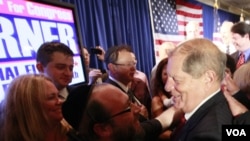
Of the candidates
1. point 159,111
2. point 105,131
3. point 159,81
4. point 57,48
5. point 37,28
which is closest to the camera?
point 105,131

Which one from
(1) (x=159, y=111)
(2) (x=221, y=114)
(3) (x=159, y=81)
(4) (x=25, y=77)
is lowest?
(1) (x=159, y=111)

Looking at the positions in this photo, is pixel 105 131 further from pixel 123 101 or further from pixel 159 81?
pixel 159 81

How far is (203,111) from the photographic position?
0.99 meters

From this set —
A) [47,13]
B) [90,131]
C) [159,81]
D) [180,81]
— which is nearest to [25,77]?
[90,131]

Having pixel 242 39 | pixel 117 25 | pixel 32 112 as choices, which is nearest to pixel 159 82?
pixel 32 112

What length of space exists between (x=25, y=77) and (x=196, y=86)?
644mm

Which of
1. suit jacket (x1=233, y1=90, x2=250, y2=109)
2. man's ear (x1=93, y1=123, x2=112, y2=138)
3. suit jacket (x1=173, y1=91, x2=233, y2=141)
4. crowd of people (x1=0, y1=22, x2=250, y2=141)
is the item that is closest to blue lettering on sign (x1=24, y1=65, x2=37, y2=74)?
crowd of people (x1=0, y1=22, x2=250, y2=141)

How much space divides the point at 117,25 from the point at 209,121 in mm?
3235

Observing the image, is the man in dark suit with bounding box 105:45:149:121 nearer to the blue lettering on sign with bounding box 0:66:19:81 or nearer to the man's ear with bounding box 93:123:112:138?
the blue lettering on sign with bounding box 0:66:19:81

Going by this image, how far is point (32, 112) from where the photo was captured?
1.10 metres

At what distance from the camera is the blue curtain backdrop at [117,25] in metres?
3.51

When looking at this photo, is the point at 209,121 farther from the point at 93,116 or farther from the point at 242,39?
the point at 242,39

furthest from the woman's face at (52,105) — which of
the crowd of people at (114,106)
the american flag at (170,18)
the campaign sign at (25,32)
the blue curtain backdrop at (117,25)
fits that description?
the american flag at (170,18)

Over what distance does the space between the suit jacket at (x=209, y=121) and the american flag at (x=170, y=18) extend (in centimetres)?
394
